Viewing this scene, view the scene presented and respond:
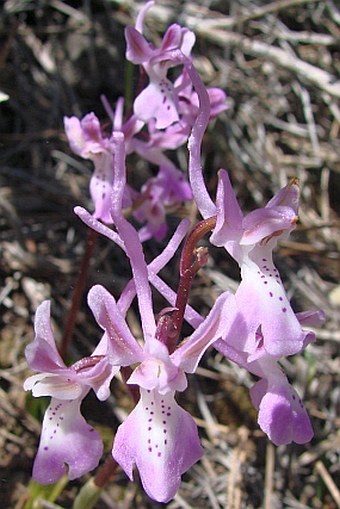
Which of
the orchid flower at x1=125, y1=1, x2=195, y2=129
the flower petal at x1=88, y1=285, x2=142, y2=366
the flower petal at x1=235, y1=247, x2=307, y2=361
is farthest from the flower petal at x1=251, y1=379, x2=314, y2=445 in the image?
the orchid flower at x1=125, y1=1, x2=195, y2=129

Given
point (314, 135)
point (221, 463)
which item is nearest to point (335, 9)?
point (314, 135)

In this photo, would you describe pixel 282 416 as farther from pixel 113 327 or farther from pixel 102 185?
pixel 102 185

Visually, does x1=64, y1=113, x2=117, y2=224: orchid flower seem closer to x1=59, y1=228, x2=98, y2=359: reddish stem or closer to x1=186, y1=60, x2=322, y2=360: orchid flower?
x1=59, y1=228, x2=98, y2=359: reddish stem

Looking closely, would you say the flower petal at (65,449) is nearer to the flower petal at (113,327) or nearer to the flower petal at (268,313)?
the flower petal at (113,327)

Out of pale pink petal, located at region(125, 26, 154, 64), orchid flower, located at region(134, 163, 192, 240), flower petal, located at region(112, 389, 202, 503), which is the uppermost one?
pale pink petal, located at region(125, 26, 154, 64)

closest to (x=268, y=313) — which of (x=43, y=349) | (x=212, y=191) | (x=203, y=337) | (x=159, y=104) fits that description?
(x=203, y=337)

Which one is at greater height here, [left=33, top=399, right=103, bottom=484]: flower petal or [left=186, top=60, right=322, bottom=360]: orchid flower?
[left=186, top=60, right=322, bottom=360]: orchid flower
